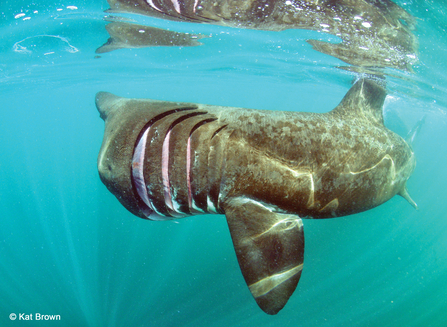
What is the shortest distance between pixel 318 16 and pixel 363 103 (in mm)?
2726

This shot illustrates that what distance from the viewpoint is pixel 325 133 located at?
306 cm

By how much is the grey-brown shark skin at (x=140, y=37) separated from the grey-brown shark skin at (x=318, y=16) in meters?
1.29

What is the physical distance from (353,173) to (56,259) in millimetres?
14848

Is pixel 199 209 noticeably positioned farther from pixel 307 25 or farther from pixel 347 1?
pixel 307 25

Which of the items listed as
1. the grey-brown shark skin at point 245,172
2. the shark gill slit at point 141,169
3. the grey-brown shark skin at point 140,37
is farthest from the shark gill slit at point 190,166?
the grey-brown shark skin at point 140,37

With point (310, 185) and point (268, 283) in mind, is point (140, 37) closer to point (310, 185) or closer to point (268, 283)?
point (310, 185)

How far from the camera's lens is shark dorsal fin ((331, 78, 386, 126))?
3.88 meters

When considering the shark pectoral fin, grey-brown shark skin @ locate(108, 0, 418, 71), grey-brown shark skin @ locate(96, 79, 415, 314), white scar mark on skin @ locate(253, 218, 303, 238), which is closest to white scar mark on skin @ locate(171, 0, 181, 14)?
grey-brown shark skin @ locate(108, 0, 418, 71)

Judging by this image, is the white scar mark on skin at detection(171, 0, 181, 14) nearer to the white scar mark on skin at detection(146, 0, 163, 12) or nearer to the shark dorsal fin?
the white scar mark on skin at detection(146, 0, 163, 12)

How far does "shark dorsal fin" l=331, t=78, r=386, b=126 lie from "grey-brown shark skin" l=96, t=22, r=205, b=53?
19.2 ft

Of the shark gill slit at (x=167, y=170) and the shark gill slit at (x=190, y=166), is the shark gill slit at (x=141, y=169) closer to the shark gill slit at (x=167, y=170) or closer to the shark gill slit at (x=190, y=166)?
the shark gill slit at (x=167, y=170)

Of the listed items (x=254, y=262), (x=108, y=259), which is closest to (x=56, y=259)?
(x=108, y=259)

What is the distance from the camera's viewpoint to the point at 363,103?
13.9 ft

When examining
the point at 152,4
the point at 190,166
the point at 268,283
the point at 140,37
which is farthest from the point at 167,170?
the point at 140,37
